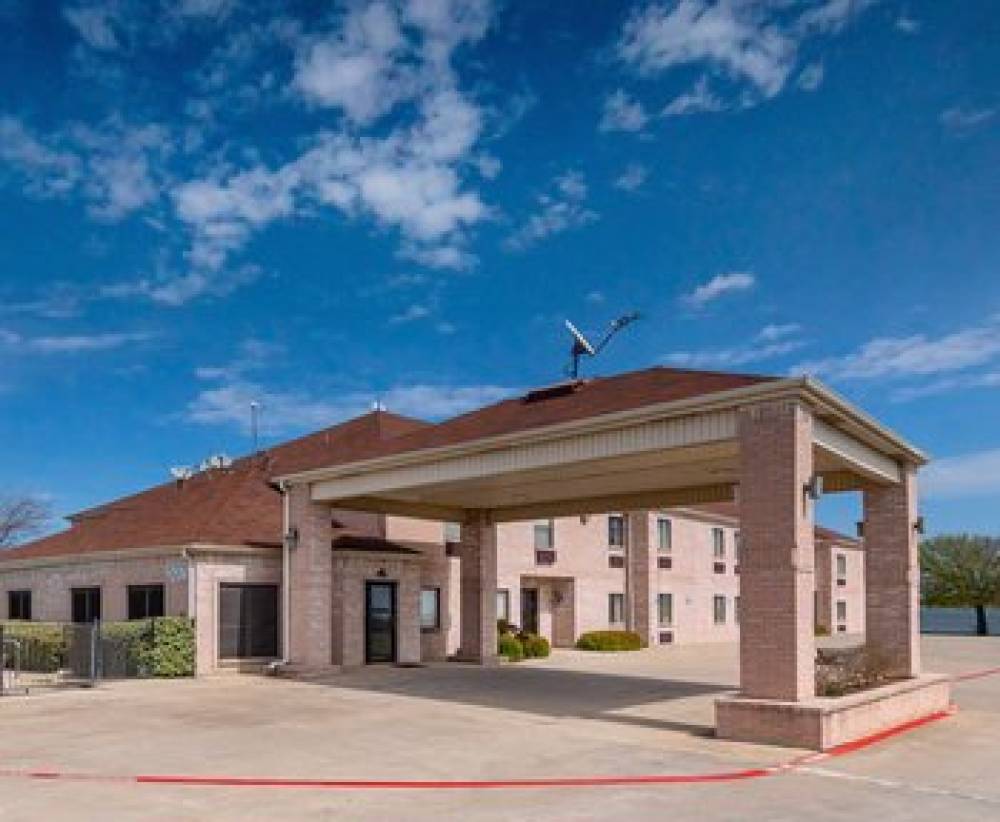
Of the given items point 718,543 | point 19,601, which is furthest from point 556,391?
point 718,543

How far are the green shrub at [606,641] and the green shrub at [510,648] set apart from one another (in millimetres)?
6090

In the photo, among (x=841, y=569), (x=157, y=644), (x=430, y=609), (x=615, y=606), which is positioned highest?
(x=430, y=609)

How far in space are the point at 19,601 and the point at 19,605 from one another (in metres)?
0.12

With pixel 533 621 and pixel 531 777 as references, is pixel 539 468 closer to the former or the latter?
pixel 531 777

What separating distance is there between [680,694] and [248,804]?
12.8 metres

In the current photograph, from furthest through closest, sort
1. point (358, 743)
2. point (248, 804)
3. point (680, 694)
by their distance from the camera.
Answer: point (680, 694) < point (358, 743) < point (248, 804)

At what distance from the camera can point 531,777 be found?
1262 centimetres

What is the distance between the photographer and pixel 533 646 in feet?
108

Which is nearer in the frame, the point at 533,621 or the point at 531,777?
the point at 531,777

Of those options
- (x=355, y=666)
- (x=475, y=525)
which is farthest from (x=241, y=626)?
(x=475, y=525)

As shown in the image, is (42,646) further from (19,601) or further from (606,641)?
(606,641)

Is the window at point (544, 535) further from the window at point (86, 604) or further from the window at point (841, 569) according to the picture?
the window at point (841, 569)

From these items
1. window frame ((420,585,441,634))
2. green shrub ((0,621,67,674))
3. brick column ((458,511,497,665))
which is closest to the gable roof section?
green shrub ((0,621,67,674))

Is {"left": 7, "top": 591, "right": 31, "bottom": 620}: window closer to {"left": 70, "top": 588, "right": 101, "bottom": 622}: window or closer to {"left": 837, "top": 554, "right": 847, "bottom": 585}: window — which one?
{"left": 70, "top": 588, "right": 101, "bottom": 622}: window
